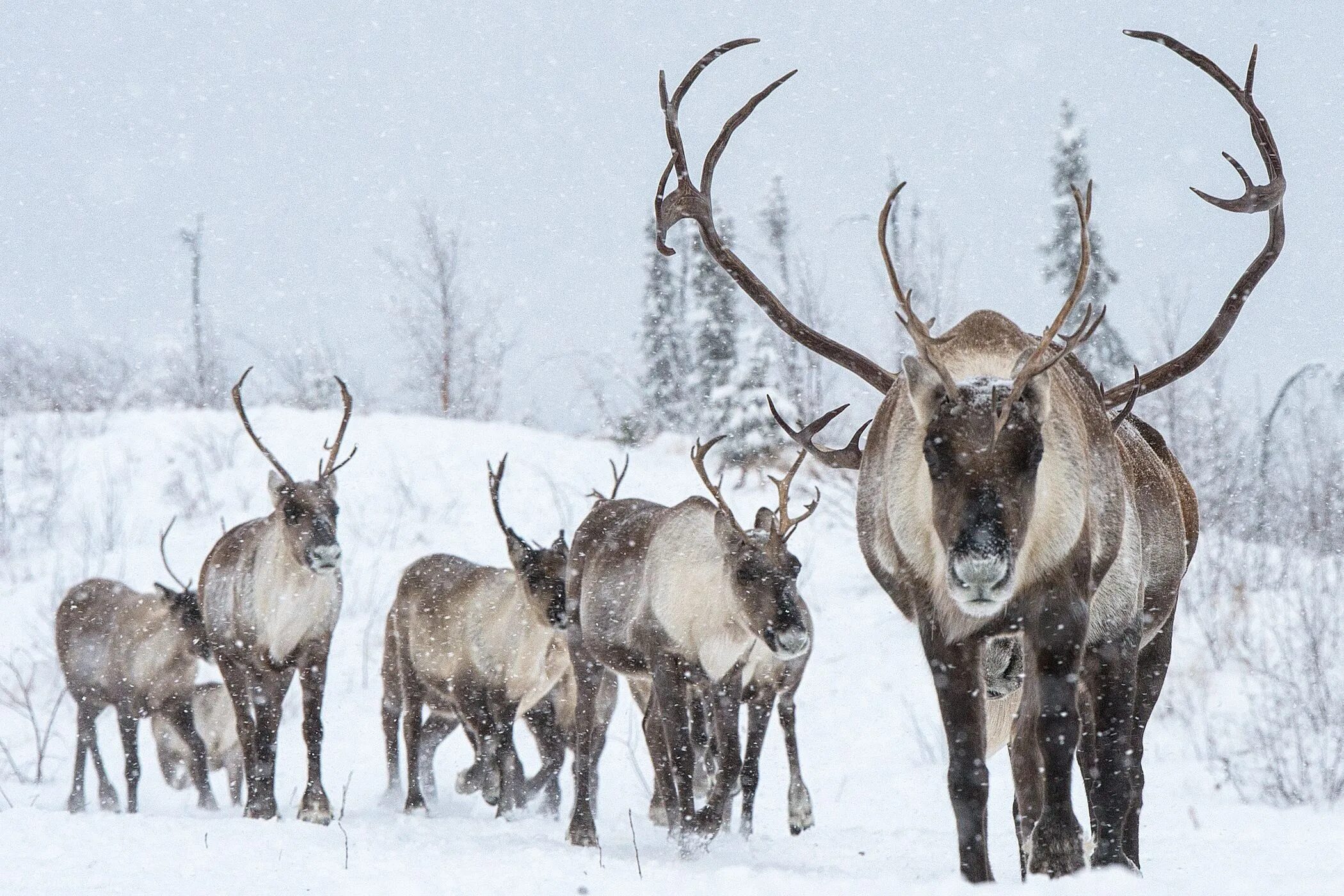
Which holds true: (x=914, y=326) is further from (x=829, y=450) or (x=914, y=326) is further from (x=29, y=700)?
(x=29, y=700)

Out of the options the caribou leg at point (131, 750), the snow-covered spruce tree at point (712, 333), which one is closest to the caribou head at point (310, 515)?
the caribou leg at point (131, 750)

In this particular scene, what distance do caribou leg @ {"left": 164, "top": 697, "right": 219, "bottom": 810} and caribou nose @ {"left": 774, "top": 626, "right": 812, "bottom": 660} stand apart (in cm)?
540

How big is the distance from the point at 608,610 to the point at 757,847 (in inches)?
59.9

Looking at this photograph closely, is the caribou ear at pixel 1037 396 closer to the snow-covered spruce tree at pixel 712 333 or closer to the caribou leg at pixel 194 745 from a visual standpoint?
the caribou leg at pixel 194 745

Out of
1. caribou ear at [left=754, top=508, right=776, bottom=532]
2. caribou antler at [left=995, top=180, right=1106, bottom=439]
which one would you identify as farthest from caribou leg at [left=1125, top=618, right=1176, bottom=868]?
caribou ear at [left=754, top=508, right=776, bottom=532]

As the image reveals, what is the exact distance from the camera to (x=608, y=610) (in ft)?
22.9

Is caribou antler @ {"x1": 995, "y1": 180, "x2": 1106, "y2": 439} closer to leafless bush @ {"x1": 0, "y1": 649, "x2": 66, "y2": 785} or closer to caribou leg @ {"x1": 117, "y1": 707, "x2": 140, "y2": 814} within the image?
caribou leg @ {"x1": 117, "y1": 707, "x2": 140, "y2": 814}

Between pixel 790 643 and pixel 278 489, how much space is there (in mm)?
3859

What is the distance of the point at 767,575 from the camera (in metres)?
6.25

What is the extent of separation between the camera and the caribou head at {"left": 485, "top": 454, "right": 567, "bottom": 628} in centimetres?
806

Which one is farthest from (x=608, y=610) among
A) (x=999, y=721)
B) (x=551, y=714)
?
(x=999, y=721)

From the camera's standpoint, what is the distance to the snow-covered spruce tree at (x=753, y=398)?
19.2m

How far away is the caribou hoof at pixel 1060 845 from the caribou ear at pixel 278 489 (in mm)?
5673

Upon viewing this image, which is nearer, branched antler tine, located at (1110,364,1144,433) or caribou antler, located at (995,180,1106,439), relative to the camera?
caribou antler, located at (995,180,1106,439)
